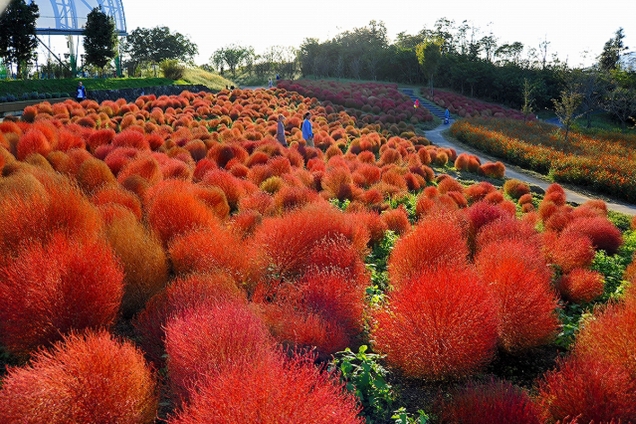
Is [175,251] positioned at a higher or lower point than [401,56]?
lower

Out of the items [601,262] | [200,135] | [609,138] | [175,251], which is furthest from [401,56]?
[175,251]

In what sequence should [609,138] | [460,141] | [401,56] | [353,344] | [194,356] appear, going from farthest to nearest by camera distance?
[401,56]
[609,138]
[460,141]
[353,344]
[194,356]

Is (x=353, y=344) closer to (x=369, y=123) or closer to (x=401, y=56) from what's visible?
(x=369, y=123)

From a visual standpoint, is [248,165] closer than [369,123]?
Yes

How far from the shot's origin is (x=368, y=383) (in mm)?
4258

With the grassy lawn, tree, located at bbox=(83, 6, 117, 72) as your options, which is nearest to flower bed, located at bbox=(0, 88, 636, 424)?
the grassy lawn

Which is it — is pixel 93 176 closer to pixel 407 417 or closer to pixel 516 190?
pixel 407 417

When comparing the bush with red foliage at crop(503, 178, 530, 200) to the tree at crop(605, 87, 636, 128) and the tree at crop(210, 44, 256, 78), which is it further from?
the tree at crop(210, 44, 256, 78)

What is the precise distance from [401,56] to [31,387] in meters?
61.9

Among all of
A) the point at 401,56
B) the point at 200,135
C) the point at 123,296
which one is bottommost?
the point at 123,296

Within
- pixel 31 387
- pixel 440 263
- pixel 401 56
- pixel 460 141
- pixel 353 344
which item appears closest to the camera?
pixel 31 387

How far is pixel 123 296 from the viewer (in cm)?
512

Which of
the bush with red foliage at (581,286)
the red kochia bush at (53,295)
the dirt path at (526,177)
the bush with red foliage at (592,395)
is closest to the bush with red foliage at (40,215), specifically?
the red kochia bush at (53,295)

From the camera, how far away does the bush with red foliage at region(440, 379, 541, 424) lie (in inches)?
146
